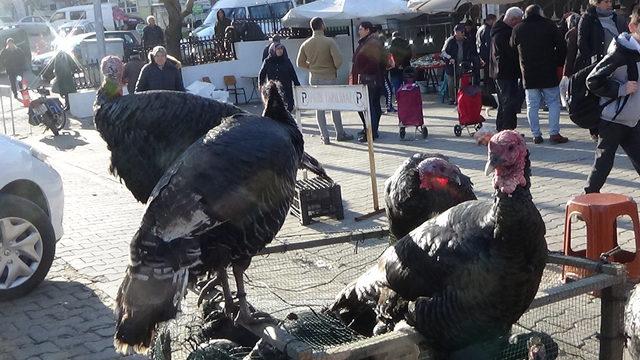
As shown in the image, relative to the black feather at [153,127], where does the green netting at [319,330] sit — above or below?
below

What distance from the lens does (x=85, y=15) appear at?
39.0m

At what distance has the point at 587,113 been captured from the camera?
6.61 meters

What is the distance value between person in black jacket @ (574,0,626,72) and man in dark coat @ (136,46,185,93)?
5482mm

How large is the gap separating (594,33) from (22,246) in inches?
271

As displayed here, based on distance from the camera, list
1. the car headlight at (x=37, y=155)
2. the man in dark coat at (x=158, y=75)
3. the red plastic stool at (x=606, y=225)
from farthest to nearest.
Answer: the man in dark coat at (x=158, y=75), the car headlight at (x=37, y=155), the red plastic stool at (x=606, y=225)

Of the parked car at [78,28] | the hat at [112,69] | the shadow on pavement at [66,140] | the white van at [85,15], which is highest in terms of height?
the white van at [85,15]

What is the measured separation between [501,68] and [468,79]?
2114 millimetres

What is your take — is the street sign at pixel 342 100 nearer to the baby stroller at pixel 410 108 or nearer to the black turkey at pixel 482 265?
the baby stroller at pixel 410 108

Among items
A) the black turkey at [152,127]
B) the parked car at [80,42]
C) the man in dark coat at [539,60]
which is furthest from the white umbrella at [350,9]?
the black turkey at [152,127]

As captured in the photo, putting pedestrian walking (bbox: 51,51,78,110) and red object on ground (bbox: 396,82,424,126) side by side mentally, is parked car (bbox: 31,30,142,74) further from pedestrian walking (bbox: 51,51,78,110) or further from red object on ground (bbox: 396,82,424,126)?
red object on ground (bbox: 396,82,424,126)

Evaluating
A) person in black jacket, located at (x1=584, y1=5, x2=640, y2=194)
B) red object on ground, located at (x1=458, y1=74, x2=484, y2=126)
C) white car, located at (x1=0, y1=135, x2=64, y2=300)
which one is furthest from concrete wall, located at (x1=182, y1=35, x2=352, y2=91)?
person in black jacket, located at (x1=584, y1=5, x2=640, y2=194)

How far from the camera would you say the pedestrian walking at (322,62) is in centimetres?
1254

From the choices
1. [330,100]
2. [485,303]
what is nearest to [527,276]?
[485,303]

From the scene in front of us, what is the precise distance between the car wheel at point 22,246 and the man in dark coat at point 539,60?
6872 mm
